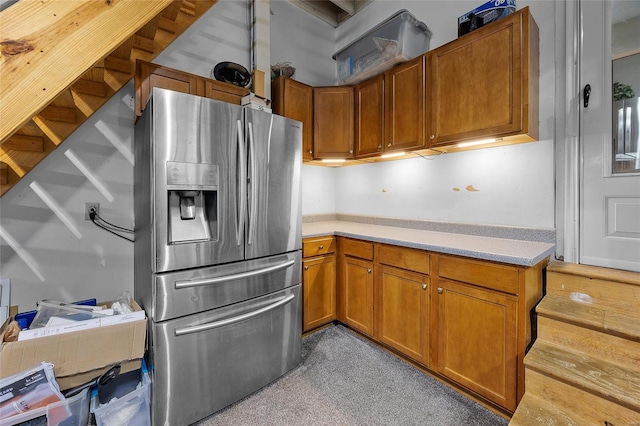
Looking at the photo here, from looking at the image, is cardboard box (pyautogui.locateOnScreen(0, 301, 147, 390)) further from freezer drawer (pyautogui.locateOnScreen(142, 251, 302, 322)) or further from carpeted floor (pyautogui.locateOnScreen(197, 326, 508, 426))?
carpeted floor (pyautogui.locateOnScreen(197, 326, 508, 426))

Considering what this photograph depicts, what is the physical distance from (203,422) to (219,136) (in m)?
1.63

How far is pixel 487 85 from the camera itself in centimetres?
191

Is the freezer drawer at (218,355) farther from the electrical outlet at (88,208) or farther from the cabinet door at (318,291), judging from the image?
the electrical outlet at (88,208)

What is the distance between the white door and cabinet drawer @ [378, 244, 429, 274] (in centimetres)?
98

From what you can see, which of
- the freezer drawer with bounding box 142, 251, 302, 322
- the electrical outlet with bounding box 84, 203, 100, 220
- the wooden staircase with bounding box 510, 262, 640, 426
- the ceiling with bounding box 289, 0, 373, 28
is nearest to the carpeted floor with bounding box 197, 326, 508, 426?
the wooden staircase with bounding box 510, 262, 640, 426

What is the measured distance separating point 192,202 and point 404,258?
1.48 metres

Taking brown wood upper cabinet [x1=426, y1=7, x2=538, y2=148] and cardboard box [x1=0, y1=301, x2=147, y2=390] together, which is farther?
brown wood upper cabinet [x1=426, y1=7, x2=538, y2=148]

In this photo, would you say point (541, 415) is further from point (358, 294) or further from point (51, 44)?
point (51, 44)

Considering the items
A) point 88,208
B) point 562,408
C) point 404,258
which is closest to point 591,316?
point 562,408

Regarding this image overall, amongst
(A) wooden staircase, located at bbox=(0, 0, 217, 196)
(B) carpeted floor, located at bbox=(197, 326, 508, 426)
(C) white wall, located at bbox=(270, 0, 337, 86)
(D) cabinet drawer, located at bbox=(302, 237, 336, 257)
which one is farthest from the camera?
(C) white wall, located at bbox=(270, 0, 337, 86)

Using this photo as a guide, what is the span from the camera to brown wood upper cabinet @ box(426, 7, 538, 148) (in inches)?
69.6

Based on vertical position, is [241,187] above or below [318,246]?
above

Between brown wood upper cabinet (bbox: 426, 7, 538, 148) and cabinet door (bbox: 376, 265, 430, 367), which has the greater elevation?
brown wood upper cabinet (bbox: 426, 7, 538, 148)

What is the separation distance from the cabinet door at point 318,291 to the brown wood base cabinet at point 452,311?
9.2 inches
